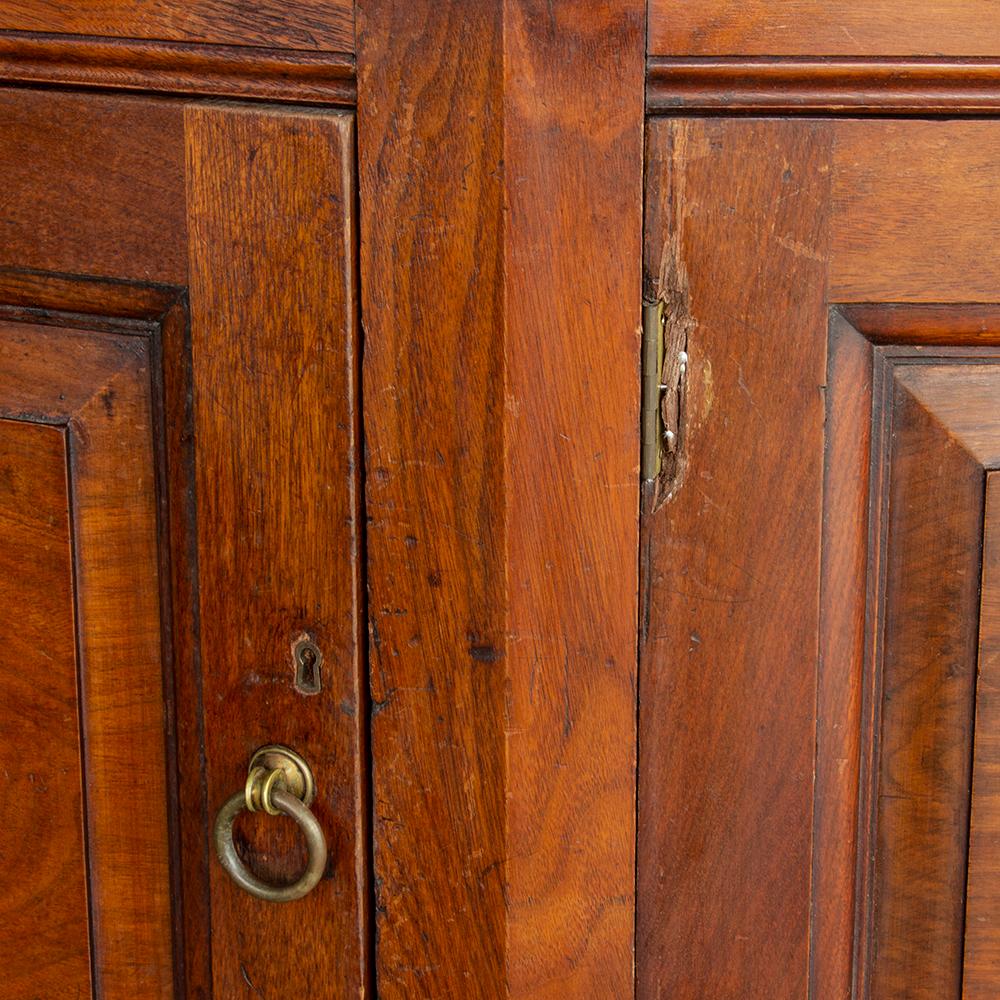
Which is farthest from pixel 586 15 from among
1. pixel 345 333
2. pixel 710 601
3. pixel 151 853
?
pixel 151 853

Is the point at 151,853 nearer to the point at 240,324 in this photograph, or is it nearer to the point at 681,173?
the point at 240,324

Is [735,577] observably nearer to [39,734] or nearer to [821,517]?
[821,517]

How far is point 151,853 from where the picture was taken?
0.77 m

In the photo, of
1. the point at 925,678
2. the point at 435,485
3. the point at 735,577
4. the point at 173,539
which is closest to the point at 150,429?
the point at 173,539

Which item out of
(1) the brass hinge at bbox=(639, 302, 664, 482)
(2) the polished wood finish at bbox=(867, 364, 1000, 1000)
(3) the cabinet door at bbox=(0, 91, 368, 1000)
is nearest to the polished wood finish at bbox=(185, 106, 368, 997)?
(3) the cabinet door at bbox=(0, 91, 368, 1000)

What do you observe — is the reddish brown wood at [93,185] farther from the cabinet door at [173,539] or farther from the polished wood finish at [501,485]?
the polished wood finish at [501,485]

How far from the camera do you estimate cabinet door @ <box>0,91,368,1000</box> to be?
0.67 meters

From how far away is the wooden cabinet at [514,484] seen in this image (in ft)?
2.08

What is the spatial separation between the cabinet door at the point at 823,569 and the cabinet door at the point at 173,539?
0.16m

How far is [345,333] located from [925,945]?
0.45 metres

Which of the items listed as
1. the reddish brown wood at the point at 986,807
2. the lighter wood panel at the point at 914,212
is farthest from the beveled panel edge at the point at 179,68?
the reddish brown wood at the point at 986,807

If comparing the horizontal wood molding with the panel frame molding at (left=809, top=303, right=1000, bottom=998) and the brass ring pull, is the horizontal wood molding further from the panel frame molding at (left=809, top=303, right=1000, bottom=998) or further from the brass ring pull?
the brass ring pull

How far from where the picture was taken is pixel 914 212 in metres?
0.65

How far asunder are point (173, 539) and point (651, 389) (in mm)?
267
